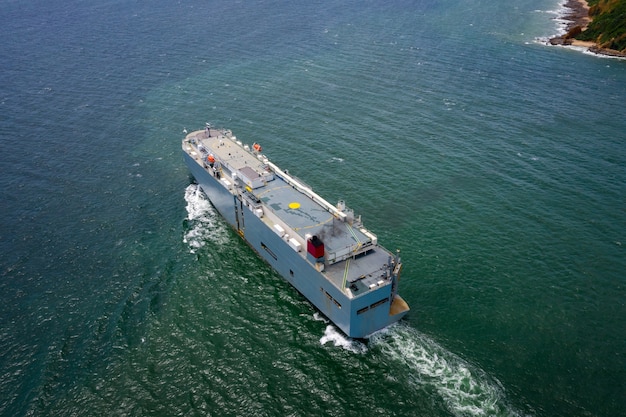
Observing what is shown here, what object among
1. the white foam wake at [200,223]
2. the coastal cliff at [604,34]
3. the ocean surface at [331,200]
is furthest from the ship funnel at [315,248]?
the coastal cliff at [604,34]

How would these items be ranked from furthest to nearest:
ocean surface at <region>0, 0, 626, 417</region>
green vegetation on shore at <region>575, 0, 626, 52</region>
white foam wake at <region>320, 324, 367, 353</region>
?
green vegetation on shore at <region>575, 0, 626, 52</region>
white foam wake at <region>320, 324, 367, 353</region>
ocean surface at <region>0, 0, 626, 417</region>

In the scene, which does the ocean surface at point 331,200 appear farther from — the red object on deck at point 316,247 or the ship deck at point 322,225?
the red object on deck at point 316,247

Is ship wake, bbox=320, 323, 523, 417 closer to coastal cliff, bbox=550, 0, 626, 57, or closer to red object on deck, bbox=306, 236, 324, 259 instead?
red object on deck, bbox=306, 236, 324, 259

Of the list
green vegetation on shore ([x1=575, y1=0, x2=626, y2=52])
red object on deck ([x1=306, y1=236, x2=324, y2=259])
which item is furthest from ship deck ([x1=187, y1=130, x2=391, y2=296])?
green vegetation on shore ([x1=575, y1=0, x2=626, y2=52])

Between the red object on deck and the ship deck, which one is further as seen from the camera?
the ship deck

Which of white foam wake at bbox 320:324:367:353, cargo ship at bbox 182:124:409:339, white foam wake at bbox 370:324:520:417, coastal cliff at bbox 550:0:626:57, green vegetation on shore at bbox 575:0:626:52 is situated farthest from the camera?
green vegetation on shore at bbox 575:0:626:52

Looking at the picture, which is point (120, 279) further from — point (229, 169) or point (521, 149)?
point (521, 149)

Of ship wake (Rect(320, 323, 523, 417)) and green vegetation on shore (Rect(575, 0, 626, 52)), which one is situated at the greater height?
green vegetation on shore (Rect(575, 0, 626, 52))
